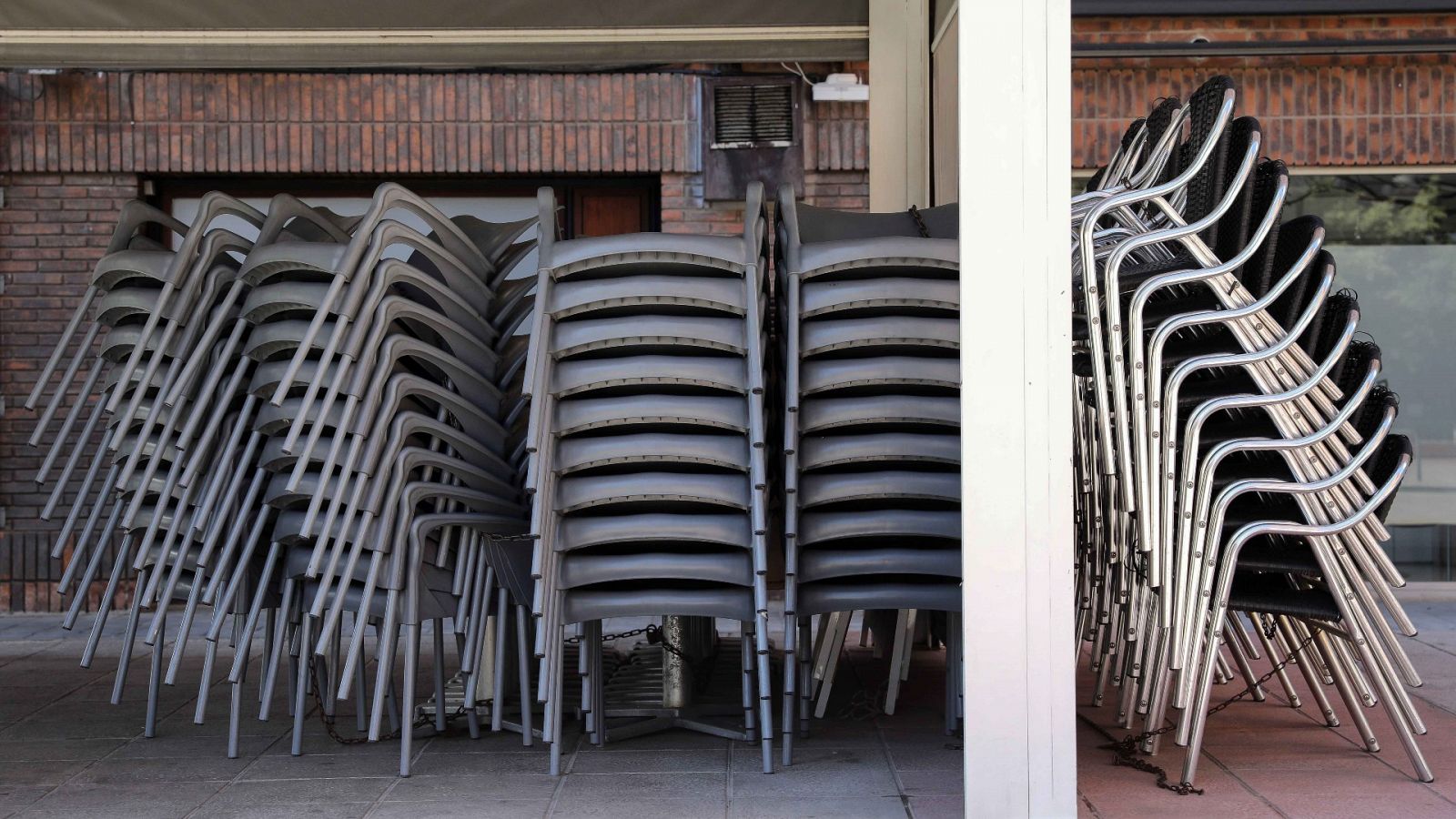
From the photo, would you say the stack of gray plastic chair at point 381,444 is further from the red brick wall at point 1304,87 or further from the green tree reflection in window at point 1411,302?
the green tree reflection in window at point 1411,302

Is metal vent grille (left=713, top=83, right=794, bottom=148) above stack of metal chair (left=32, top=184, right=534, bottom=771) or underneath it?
above

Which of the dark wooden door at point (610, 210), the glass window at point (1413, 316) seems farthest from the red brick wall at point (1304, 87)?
the dark wooden door at point (610, 210)

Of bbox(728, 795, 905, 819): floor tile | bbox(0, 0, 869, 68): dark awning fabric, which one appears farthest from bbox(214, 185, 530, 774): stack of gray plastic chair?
bbox(0, 0, 869, 68): dark awning fabric

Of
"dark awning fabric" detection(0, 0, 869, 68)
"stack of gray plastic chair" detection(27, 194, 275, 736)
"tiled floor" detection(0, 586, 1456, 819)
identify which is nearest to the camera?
"tiled floor" detection(0, 586, 1456, 819)

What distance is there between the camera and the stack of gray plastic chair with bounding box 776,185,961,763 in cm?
407

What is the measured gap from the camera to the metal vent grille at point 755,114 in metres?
8.00

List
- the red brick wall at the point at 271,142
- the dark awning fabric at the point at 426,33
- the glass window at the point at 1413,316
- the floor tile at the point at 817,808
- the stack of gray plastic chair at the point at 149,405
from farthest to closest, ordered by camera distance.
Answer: the glass window at the point at 1413,316 → the red brick wall at the point at 271,142 → the dark awning fabric at the point at 426,33 → the stack of gray plastic chair at the point at 149,405 → the floor tile at the point at 817,808

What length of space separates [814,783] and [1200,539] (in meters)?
1.24

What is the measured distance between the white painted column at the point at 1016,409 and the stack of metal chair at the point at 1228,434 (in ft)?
1.53

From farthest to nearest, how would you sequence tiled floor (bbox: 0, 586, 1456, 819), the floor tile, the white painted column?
tiled floor (bbox: 0, 586, 1456, 819) → the floor tile → the white painted column

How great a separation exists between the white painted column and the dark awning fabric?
3019mm

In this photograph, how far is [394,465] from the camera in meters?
4.15

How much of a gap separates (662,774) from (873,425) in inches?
46.3

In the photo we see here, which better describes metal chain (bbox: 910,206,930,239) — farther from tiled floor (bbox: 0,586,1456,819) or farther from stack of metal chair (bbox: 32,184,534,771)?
tiled floor (bbox: 0,586,1456,819)
